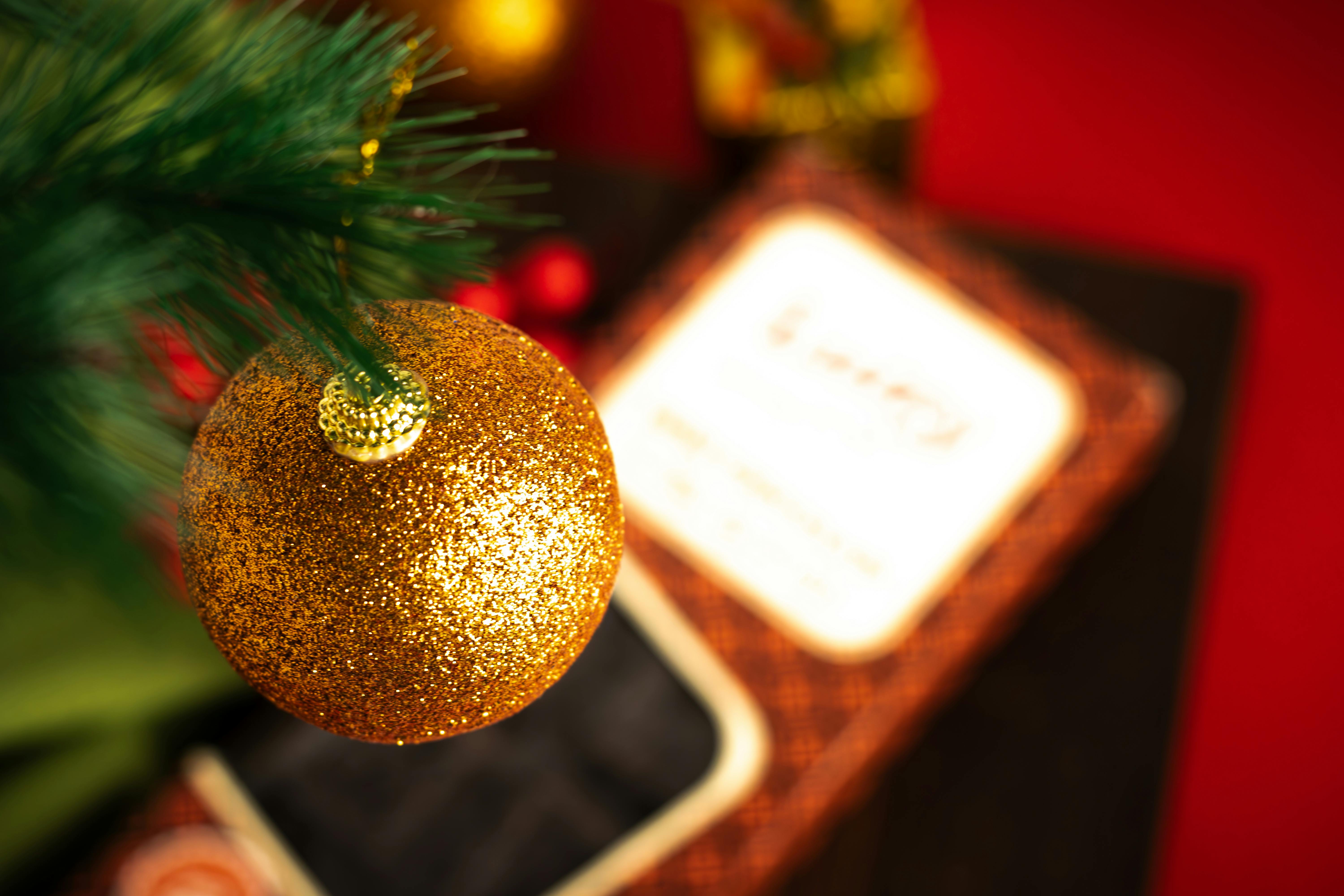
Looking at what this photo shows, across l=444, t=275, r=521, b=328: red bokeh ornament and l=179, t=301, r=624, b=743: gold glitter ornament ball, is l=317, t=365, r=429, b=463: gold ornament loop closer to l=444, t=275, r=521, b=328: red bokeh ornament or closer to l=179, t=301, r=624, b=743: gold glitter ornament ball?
l=179, t=301, r=624, b=743: gold glitter ornament ball

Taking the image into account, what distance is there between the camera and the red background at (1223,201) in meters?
0.66

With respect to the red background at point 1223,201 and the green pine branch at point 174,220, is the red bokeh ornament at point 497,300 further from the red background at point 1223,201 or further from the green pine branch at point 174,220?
the green pine branch at point 174,220

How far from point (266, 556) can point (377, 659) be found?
0.08 feet

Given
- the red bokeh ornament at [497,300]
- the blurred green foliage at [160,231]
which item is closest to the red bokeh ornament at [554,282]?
the red bokeh ornament at [497,300]

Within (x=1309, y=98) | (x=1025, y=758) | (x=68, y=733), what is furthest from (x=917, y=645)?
(x=1309, y=98)

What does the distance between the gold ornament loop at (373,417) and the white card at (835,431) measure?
1.10 feet

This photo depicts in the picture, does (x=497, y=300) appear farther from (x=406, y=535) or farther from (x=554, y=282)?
(x=406, y=535)

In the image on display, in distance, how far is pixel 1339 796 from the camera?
64 cm

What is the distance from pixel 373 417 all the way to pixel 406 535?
2 centimetres

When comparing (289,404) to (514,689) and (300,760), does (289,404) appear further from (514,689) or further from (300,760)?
(300,760)

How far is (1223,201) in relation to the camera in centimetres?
75

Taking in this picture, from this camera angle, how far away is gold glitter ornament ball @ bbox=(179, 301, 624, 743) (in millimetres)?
155

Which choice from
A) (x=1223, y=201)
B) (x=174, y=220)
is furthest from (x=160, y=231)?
Result: (x=1223, y=201)

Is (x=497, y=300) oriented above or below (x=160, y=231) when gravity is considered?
below
